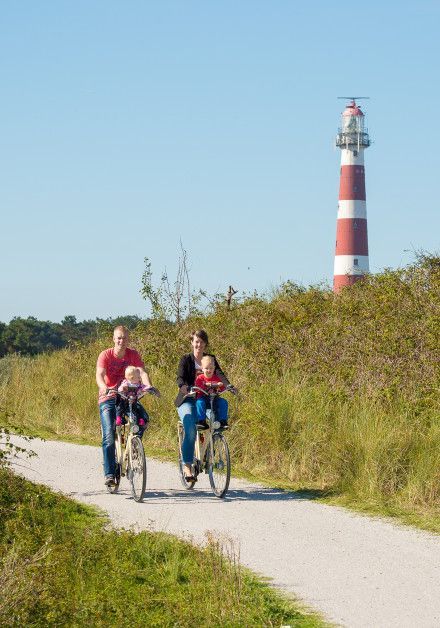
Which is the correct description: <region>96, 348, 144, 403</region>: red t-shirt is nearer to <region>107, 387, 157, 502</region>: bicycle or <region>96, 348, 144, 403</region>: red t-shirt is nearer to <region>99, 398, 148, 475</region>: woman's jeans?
<region>99, 398, 148, 475</region>: woman's jeans

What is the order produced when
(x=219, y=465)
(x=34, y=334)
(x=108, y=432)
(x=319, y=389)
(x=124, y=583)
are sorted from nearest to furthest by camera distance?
1. (x=124, y=583)
2. (x=219, y=465)
3. (x=108, y=432)
4. (x=319, y=389)
5. (x=34, y=334)

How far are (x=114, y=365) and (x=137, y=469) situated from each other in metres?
1.25

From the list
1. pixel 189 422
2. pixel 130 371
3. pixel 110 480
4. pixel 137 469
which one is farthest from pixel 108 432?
pixel 189 422

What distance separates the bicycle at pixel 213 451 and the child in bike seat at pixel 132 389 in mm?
451

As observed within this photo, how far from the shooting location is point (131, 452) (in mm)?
12688

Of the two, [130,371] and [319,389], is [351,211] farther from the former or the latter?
[130,371]

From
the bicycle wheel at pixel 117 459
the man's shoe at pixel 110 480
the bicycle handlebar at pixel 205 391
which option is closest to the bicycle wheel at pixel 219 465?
the bicycle handlebar at pixel 205 391

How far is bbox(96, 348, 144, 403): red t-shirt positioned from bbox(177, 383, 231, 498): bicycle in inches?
33.6

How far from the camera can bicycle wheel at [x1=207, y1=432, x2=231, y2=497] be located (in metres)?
12.4

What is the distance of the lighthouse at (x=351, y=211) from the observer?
167ft

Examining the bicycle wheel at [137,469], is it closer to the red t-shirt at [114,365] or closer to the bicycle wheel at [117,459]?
the bicycle wheel at [117,459]

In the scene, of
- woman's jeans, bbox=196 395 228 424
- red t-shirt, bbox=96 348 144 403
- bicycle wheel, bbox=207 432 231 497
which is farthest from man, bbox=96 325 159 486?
bicycle wheel, bbox=207 432 231 497

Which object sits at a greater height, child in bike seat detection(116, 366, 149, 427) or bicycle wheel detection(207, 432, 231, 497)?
child in bike seat detection(116, 366, 149, 427)

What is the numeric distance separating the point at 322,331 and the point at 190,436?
6.90 meters
